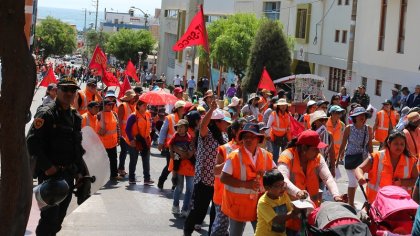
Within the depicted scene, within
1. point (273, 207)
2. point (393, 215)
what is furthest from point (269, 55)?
point (393, 215)

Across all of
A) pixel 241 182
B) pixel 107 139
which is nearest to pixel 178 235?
pixel 241 182

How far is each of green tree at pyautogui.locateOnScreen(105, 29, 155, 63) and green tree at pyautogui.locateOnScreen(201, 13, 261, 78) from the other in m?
42.6

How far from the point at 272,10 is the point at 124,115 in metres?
36.1

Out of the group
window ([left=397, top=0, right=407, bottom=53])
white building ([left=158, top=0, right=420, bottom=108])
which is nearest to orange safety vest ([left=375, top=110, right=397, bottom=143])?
white building ([left=158, top=0, right=420, bottom=108])

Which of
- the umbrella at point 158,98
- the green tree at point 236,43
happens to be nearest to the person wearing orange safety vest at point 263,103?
the umbrella at point 158,98

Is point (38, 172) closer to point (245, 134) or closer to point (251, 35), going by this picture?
point (245, 134)

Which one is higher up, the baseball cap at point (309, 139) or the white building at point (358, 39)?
the white building at point (358, 39)

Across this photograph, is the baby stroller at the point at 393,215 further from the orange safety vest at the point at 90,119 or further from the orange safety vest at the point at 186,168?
the orange safety vest at the point at 90,119

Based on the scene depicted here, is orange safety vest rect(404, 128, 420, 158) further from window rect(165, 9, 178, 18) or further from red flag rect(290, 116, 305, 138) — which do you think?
window rect(165, 9, 178, 18)

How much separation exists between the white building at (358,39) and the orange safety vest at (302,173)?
1944 cm

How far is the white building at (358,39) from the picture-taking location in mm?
28689

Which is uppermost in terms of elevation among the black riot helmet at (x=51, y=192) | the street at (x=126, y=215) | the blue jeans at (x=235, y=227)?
the black riot helmet at (x=51, y=192)

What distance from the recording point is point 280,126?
14539 mm

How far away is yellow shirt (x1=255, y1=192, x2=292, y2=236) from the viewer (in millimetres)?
6438
